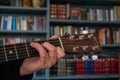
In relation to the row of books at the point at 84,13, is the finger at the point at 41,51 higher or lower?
lower

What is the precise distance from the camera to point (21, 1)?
269cm

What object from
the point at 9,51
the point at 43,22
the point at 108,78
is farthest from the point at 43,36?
the point at 9,51

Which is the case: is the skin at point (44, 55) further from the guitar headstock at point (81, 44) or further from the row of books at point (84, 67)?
the row of books at point (84, 67)

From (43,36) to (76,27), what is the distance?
418mm

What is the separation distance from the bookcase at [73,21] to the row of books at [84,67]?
0.08 feet

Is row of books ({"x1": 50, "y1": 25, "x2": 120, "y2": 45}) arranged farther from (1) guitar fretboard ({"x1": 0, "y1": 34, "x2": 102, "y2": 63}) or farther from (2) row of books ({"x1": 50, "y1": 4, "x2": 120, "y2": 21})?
(1) guitar fretboard ({"x1": 0, "y1": 34, "x2": 102, "y2": 63})

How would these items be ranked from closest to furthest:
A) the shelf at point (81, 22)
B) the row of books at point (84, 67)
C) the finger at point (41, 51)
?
the finger at point (41, 51)
the row of books at point (84, 67)
the shelf at point (81, 22)

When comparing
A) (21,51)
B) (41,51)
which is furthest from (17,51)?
(41,51)

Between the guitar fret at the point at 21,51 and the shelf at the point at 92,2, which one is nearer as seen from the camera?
the guitar fret at the point at 21,51

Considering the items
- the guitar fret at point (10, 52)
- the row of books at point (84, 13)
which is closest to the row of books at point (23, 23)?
the row of books at point (84, 13)

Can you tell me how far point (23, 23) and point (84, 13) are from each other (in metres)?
0.73

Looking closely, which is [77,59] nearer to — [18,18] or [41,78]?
[41,78]

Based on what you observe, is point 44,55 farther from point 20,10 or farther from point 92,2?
point 92,2

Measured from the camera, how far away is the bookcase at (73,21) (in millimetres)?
2609
